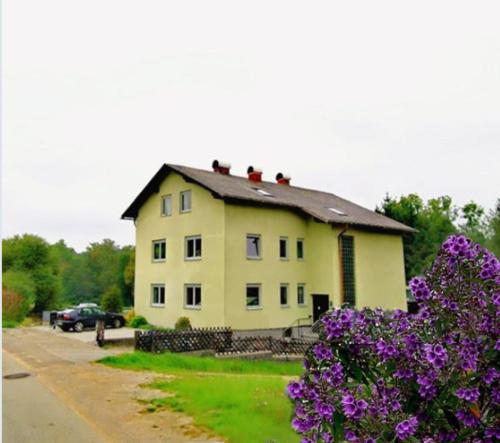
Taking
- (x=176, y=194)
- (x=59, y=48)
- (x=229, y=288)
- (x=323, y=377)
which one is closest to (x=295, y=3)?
(x=59, y=48)

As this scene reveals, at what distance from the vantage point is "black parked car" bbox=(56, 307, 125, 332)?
982 inches

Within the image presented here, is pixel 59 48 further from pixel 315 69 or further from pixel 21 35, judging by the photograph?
pixel 315 69

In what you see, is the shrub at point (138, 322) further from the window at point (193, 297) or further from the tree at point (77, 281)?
the tree at point (77, 281)

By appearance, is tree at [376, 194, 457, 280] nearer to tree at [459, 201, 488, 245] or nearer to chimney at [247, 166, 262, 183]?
tree at [459, 201, 488, 245]

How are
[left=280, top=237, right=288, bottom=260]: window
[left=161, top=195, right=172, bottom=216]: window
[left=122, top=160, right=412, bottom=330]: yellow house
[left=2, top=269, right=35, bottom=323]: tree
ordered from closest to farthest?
[left=122, top=160, right=412, bottom=330]: yellow house, [left=280, top=237, right=288, bottom=260]: window, [left=161, top=195, right=172, bottom=216]: window, [left=2, top=269, right=35, bottom=323]: tree

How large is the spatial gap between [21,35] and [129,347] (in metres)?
16.0

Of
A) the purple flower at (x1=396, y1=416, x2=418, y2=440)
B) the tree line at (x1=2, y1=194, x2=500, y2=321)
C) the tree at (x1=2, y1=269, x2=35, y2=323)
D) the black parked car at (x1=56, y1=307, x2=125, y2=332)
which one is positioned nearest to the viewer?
the purple flower at (x1=396, y1=416, x2=418, y2=440)

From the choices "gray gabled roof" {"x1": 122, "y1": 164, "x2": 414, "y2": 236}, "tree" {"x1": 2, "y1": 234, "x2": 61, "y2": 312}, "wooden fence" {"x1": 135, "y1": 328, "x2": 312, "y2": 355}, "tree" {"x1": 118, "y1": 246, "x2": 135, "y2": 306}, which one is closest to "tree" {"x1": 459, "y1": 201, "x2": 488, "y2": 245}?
"gray gabled roof" {"x1": 122, "y1": 164, "x2": 414, "y2": 236}

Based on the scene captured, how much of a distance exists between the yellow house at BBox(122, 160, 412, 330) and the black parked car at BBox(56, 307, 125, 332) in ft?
6.16

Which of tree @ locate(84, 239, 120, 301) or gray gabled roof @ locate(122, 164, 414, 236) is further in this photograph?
tree @ locate(84, 239, 120, 301)

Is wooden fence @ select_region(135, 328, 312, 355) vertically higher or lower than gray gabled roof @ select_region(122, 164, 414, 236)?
lower

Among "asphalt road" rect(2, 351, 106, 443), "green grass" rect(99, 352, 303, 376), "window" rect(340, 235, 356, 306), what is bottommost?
"green grass" rect(99, 352, 303, 376)

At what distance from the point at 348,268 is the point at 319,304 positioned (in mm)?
2591

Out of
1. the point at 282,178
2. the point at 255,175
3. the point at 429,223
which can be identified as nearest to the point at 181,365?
the point at 255,175
